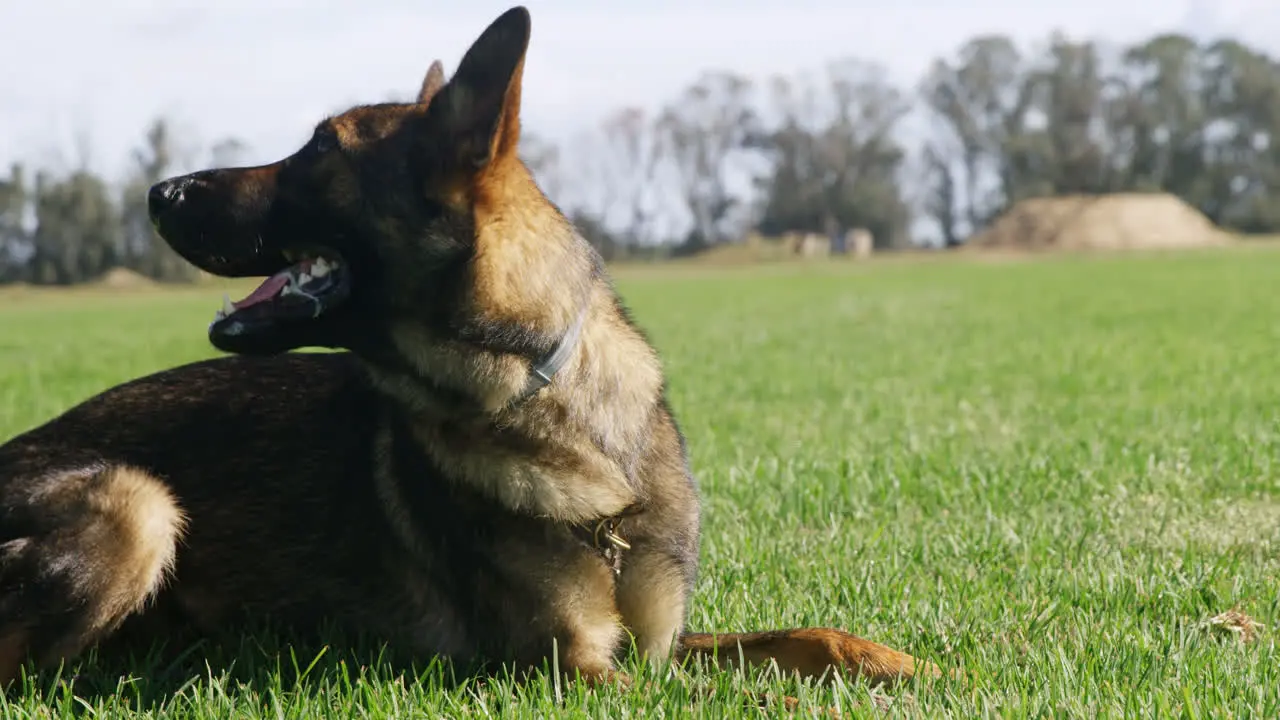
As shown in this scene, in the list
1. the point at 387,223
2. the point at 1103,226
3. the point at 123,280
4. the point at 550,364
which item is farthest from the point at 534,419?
the point at 1103,226

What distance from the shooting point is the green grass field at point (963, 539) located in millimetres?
3346

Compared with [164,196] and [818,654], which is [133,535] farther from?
[818,654]

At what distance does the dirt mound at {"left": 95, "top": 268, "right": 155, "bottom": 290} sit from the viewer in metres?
64.9

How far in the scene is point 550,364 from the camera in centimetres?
354

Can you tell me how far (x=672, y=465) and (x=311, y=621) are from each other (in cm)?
128

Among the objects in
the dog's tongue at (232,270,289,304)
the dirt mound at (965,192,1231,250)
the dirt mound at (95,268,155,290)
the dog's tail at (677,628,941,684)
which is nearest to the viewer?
the dog's tail at (677,628,941,684)

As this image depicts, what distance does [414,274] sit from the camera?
3531mm

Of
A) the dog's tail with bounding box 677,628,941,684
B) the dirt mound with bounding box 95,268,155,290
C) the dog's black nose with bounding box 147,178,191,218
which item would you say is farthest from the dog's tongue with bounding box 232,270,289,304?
the dirt mound with bounding box 95,268,155,290

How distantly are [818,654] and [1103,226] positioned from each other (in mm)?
77311

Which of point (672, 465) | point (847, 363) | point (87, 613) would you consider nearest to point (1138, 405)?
point (847, 363)

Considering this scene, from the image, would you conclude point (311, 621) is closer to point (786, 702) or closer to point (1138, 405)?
point (786, 702)

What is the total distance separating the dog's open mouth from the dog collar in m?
0.60

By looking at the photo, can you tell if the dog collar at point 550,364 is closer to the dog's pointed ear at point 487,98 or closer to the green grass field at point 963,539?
the dog's pointed ear at point 487,98

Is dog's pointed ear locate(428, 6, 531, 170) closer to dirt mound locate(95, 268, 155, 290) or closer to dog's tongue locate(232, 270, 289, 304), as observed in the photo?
dog's tongue locate(232, 270, 289, 304)
